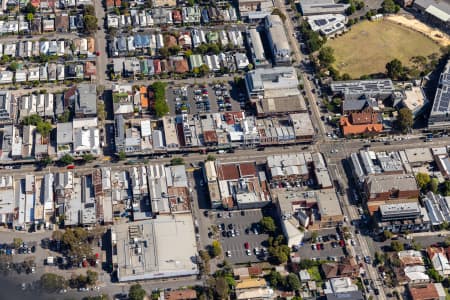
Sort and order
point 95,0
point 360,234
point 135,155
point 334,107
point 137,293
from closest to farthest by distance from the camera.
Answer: point 137,293 → point 360,234 → point 135,155 → point 334,107 → point 95,0

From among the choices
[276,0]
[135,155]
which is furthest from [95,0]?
[135,155]

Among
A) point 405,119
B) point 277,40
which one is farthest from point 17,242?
point 405,119

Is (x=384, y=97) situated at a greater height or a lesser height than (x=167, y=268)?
greater

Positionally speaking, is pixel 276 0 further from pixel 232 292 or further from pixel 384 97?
pixel 232 292

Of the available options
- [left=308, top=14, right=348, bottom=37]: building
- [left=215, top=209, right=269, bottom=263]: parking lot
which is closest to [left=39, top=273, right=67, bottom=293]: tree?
[left=215, top=209, right=269, bottom=263]: parking lot

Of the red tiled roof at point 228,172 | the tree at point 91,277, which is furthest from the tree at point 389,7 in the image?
the tree at point 91,277

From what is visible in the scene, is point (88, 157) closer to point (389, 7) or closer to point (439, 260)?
point (439, 260)

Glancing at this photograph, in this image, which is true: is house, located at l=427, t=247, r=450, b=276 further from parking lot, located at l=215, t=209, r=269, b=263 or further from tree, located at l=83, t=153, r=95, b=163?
tree, located at l=83, t=153, r=95, b=163
